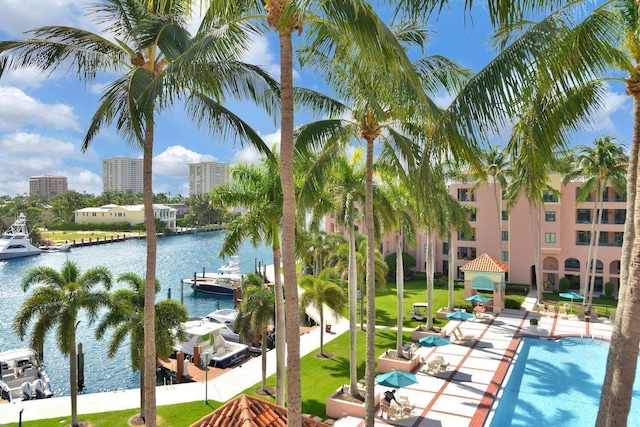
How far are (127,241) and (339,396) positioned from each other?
107 m

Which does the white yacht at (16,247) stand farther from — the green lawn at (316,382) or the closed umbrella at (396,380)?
the closed umbrella at (396,380)

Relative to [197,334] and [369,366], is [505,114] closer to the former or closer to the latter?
[369,366]

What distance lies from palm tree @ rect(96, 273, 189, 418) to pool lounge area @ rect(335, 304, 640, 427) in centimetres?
717

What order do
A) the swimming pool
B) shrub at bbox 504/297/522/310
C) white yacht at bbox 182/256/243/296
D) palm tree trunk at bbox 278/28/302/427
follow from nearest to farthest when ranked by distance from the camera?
palm tree trunk at bbox 278/28/302/427 → the swimming pool → shrub at bbox 504/297/522/310 → white yacht at bbox 182/256/243/296

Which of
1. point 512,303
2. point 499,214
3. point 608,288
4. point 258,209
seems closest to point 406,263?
point 499,214

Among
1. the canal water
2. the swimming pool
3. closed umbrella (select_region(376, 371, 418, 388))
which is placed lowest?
the canal water

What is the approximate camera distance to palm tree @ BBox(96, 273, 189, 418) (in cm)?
1697

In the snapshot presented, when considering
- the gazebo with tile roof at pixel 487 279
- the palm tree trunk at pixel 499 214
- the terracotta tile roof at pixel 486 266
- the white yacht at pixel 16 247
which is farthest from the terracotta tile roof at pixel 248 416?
the white yacht at pixel 16 247

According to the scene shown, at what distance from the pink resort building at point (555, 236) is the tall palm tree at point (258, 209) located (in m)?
28.7

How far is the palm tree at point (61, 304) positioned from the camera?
16.7 m

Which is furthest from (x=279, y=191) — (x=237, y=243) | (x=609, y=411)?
(x=609, y=411)

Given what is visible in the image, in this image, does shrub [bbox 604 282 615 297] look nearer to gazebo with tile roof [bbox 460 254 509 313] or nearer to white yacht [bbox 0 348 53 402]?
gazebo with tile roof [bbox 460 254 509 313]

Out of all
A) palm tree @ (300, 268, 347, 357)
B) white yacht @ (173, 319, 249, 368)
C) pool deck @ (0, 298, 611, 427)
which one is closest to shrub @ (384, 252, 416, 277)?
pool deck @ (0, 298, 611, 427)

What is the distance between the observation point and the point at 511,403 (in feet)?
61.3
